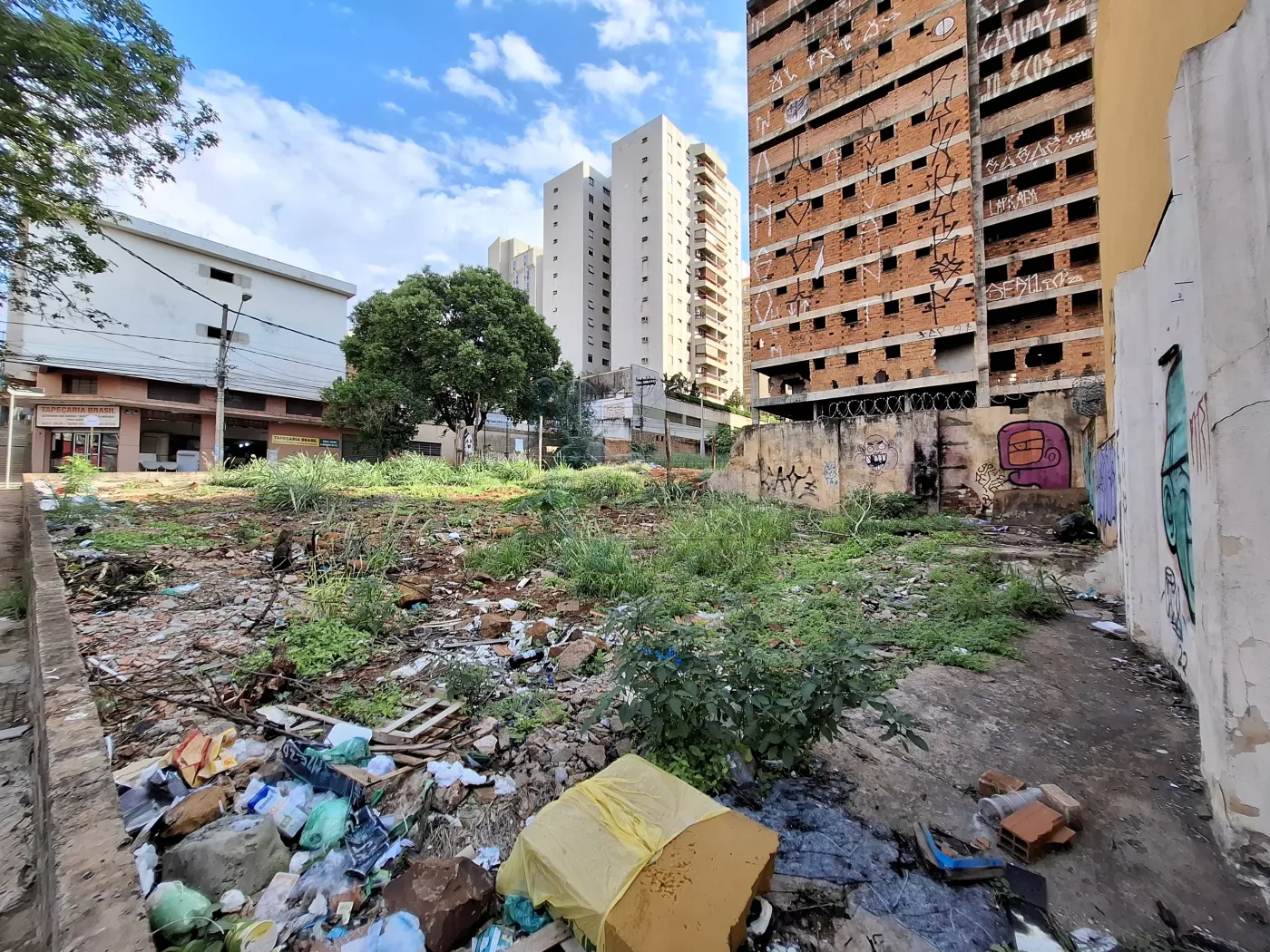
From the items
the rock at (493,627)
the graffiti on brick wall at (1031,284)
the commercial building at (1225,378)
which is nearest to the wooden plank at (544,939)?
the commercial building at (1225,378)

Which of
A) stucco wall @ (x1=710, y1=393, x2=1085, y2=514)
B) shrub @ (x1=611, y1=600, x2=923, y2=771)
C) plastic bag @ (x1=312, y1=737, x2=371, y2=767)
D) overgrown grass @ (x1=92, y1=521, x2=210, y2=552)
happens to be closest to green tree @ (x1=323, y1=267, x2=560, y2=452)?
stucco wall @ (x1=710, y1=393, x2=1085, y2=514)

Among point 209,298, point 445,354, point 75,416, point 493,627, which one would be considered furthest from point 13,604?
point 209,298

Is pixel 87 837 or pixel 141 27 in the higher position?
pixel 141 27

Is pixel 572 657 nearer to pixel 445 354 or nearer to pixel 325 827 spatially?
pixel 325 827

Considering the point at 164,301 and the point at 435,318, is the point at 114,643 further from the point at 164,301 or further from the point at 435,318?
the point at 164,301

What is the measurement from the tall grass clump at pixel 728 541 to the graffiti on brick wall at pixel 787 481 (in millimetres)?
2262

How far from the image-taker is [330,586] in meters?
4.08

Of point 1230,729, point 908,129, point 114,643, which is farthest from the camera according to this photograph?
point 908,129

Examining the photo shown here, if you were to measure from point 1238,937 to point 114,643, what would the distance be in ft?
17.4

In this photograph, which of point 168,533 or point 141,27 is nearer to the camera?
point 141,27

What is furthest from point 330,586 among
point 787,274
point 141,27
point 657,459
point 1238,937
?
point 787,274

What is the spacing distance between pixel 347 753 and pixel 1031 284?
23.2 metres

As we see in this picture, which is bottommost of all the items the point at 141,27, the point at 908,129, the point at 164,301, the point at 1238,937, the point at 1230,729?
the point at 1238,937

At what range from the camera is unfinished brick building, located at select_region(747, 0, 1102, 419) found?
17.5m
